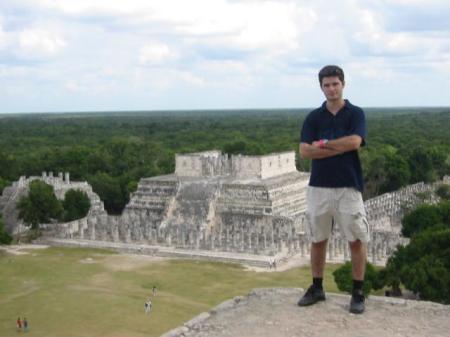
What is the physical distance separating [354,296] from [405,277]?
12.6 m

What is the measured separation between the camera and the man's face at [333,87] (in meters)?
9.21

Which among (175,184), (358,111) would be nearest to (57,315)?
(358,111)

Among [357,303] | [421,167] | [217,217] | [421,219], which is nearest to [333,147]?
[357,303]

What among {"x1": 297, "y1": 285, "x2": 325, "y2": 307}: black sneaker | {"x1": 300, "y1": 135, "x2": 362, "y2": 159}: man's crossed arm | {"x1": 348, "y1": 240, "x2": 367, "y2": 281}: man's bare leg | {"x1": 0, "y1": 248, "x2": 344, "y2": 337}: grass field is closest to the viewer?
{"x1": 300, "y1": 135, "x2": 362, "y2": 159}: man's crossed arm

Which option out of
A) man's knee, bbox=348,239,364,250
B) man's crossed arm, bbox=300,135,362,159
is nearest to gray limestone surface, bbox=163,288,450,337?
man's knee, bbox=348,239,364,250

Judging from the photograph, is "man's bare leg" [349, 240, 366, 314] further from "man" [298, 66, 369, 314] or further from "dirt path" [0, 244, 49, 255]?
"dirt path" [0, 244, 49, 255]

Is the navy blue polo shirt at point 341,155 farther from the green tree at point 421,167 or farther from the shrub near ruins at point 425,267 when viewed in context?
the green tree at point 421,167

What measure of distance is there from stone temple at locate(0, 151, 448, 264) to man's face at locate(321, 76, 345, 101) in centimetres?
2382

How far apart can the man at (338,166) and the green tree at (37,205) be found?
107 ft

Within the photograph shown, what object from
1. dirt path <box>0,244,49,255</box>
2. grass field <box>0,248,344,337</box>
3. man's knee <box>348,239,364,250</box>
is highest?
man's knee <box>348,239,364,250</box>

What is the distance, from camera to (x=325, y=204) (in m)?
9.50

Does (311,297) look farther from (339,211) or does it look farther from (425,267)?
(425,267)

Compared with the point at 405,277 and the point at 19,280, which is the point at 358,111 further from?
the point at 19,280

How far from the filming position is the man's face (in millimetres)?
9211
